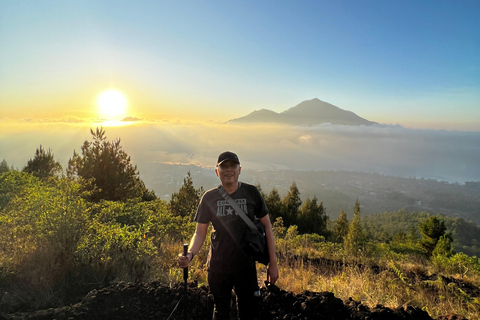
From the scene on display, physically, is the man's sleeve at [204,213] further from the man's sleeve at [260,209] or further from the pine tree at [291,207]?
the pine tree at [291,207]

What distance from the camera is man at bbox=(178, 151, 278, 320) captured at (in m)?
2.22

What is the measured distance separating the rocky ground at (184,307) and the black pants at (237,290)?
378 mm

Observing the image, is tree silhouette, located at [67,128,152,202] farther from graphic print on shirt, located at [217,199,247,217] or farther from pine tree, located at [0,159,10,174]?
pine tree, located at [0,159,10,174]

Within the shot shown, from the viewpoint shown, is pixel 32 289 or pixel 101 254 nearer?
Answer: pixel 32 289

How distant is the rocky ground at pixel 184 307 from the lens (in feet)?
8.29

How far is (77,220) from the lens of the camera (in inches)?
148

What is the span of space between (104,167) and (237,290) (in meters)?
11.0

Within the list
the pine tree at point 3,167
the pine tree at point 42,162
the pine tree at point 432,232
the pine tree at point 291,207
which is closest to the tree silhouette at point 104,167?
the pine tree at point 42,162

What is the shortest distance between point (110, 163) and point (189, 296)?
10.3 metres

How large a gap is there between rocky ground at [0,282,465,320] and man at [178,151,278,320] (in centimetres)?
43

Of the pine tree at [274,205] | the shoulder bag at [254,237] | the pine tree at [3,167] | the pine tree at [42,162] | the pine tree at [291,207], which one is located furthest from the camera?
the pine tree at [291,207]

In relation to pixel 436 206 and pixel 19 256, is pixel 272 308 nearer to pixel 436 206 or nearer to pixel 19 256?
pixel 19 256

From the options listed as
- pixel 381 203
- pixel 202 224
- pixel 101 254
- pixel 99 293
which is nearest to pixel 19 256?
pixel 101 254

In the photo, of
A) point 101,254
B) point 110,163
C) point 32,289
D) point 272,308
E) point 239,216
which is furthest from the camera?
point 110,163
